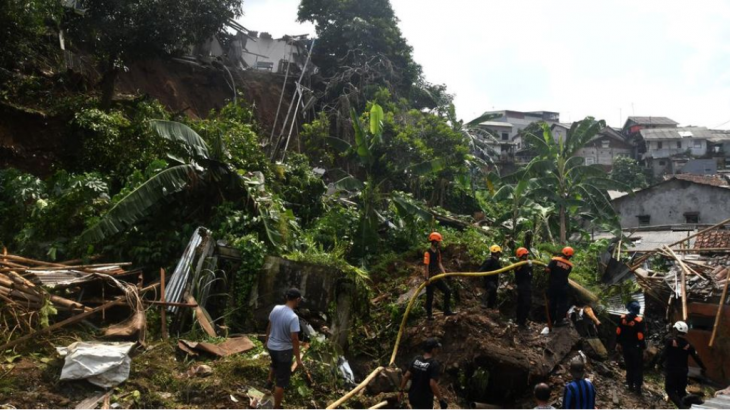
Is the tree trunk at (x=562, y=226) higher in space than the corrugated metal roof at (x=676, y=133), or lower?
lower

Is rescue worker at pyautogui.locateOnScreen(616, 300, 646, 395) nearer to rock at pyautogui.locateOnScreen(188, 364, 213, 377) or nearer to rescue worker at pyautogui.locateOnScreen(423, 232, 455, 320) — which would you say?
rescue worker at pyautogui.locateOnScreen(423, 232, 455, 320)

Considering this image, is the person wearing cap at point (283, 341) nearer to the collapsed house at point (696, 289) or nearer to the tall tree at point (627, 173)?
the collapsed house at point (696, 289)

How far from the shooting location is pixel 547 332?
29.8ft

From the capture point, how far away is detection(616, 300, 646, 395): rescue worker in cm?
816

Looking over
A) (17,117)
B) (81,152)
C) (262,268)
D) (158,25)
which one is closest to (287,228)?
(262,268)

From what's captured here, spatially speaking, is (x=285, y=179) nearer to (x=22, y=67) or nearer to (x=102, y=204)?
(x=102, y=204)

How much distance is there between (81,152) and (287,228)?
6.03 m

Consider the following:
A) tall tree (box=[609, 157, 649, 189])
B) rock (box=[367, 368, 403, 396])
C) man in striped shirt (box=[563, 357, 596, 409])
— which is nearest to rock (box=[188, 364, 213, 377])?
rock (box=[367, 368, 403, 396])

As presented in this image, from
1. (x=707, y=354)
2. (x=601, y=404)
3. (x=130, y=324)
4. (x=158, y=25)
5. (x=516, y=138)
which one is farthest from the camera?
(x=516, y=138)

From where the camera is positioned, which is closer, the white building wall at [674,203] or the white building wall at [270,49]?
the white building wall at [674,203]

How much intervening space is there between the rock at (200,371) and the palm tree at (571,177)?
12.0 m

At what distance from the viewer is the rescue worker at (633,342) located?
8.16 m

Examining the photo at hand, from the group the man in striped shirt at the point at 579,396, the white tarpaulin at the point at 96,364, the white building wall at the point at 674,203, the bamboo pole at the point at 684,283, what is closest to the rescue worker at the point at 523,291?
the bamboo pole at the point at 684,283

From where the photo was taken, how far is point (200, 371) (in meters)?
6.84
